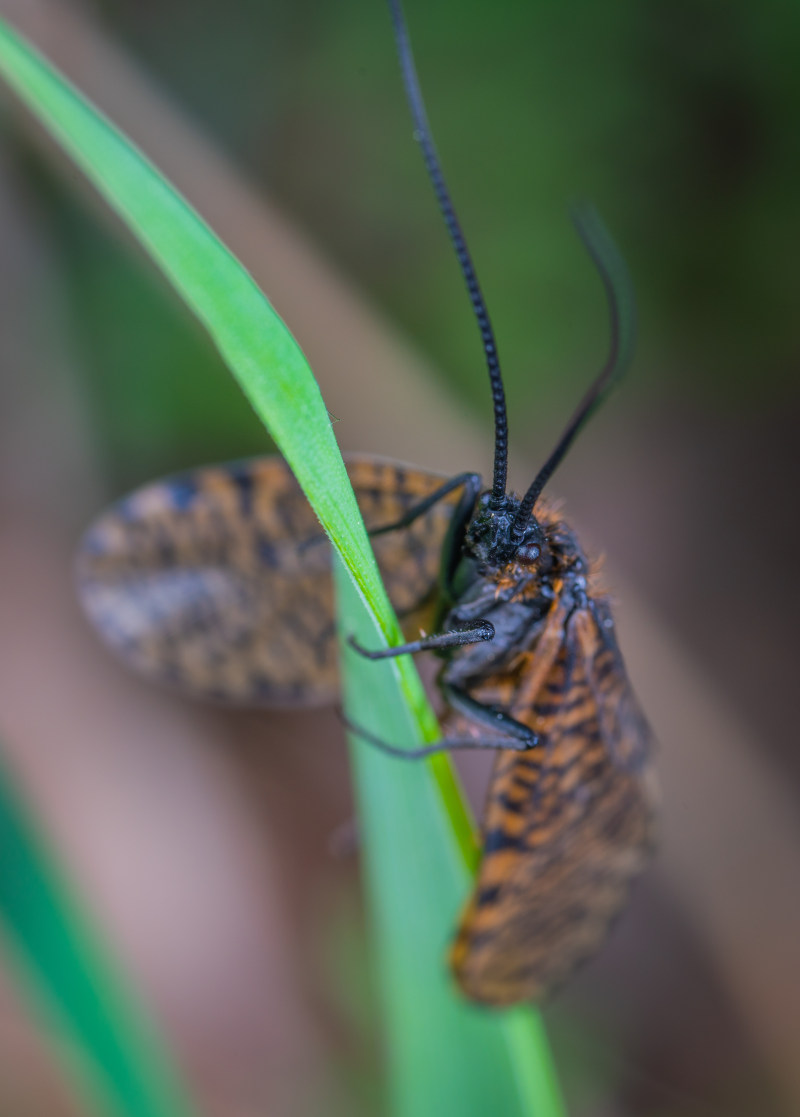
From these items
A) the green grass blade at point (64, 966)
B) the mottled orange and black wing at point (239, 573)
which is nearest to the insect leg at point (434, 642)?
the mottled orange and black wing at point (239, 573)

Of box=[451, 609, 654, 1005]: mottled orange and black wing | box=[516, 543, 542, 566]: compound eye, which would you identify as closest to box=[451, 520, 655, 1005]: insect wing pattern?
box=[451, 609, 654, 1005]: mottled orange and black wing

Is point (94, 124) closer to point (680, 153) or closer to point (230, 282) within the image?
point (230, 282)

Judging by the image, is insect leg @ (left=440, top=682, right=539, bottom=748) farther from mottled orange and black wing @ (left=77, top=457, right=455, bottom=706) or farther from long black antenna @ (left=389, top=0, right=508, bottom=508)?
long black antenna @ (left=389, top=0, right=508, bottom=508)

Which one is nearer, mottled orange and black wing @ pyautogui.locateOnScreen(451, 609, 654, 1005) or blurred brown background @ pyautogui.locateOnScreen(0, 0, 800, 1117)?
mottled orange and black wing @ pyautogui.locateOnScreen(451, 609, 654, 1005)

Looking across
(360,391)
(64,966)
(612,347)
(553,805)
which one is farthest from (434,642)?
(360,391)

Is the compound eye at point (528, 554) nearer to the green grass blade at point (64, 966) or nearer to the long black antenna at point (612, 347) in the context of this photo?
the long black antenna at point (612, 347)
